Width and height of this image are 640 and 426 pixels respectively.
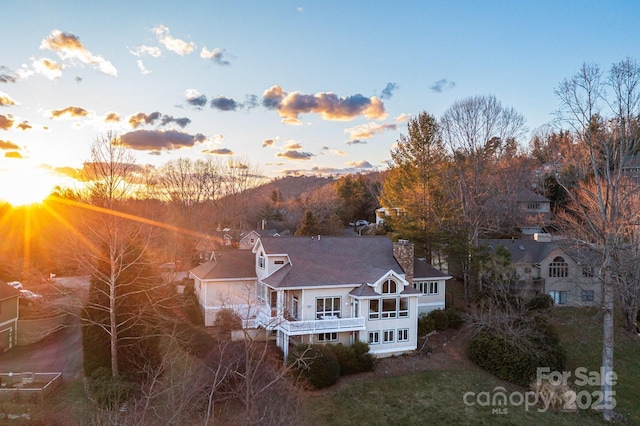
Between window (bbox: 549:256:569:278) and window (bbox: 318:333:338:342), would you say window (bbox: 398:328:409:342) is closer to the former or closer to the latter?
window (bbox: 318:333:338:342)

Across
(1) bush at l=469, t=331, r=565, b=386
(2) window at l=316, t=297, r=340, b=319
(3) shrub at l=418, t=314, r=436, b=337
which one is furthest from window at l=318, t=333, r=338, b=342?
(1) bush at l=469, t=331, r=565, b=386

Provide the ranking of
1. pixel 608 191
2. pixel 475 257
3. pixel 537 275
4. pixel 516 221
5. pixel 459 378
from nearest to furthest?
pixel 608 191, pixel 459 378, pixel 475 257, pixel 537 275, pixel 516 221

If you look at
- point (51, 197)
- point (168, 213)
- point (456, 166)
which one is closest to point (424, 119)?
→ point (456, 166)

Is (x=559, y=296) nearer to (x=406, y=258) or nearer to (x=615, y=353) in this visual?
(x=615, y=353)

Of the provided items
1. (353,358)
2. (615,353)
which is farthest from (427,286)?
(615,353)

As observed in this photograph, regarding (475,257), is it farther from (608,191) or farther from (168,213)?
(168,213)

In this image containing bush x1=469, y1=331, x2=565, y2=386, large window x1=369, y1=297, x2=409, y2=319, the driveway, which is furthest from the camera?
large window x1=369, y1=297, x2=409, y2=319
